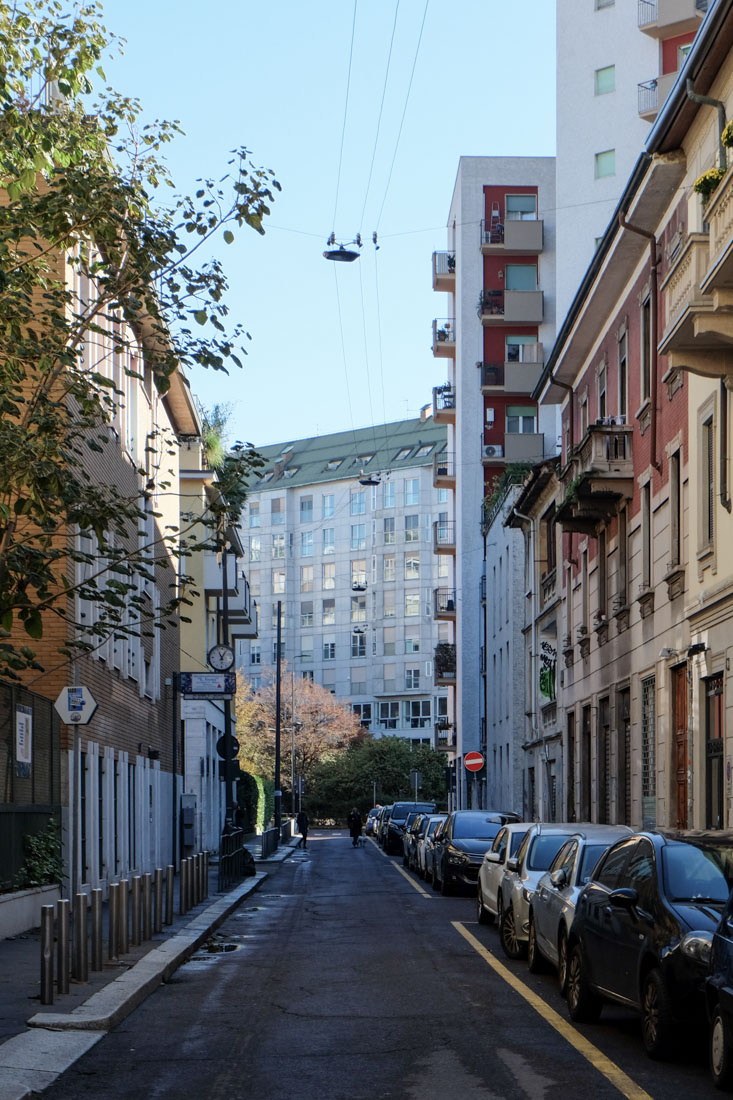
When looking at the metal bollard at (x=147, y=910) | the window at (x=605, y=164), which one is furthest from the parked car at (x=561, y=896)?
the window at (x=605, y=164)

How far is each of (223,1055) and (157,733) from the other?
83.2 ft

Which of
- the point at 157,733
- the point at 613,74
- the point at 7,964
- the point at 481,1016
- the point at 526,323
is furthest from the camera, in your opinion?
the point at 526,323

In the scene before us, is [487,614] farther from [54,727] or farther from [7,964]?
[7,964]

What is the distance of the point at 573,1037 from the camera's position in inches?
437

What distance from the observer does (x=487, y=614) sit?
196ft

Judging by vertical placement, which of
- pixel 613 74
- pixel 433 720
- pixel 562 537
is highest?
pixel 613 74

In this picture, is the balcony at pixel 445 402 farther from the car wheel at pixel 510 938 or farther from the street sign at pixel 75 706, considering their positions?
the street sign at pixel 75 706

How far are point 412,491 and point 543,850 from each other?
337ft

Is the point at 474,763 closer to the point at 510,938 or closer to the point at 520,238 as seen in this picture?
the point at 520,238

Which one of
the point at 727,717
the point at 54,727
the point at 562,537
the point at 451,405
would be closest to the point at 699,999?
the point at 727,717

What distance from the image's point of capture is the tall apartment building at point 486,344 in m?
63.4

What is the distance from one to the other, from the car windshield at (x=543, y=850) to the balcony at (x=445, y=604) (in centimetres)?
5266

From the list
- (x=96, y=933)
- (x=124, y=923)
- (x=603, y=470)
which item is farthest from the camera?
(x=603, y=470)

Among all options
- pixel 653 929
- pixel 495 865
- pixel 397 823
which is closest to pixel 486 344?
pixel 397 823
